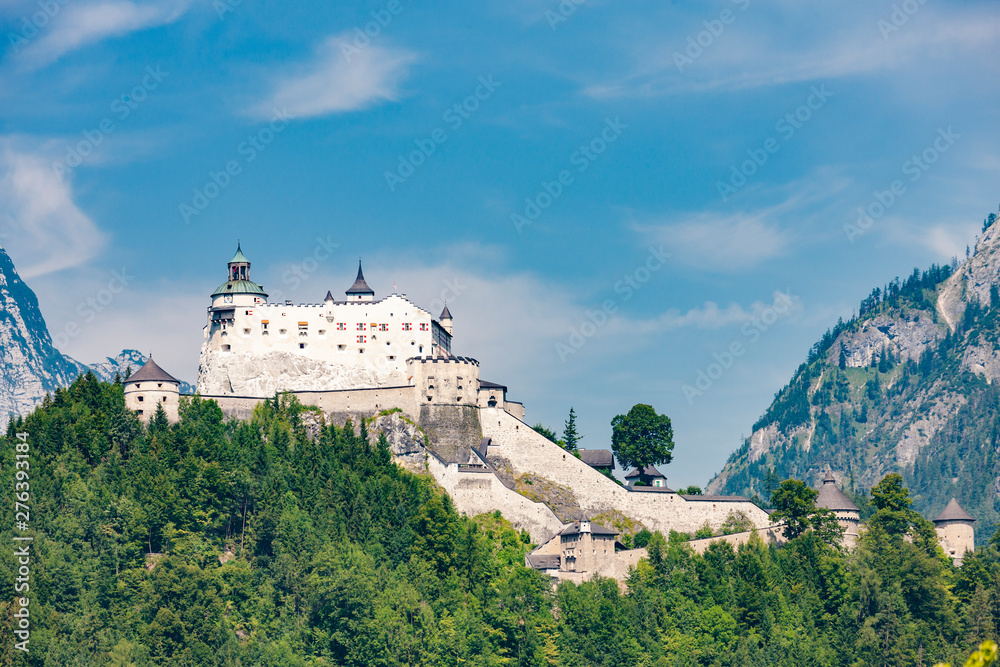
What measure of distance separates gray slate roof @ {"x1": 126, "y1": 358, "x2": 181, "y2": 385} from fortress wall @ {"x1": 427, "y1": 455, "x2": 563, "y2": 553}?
19.5 metres

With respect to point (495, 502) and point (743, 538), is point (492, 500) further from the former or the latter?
point (743, 538)

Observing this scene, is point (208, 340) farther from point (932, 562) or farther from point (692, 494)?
point (932, 562)

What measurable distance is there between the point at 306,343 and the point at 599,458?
22.3m

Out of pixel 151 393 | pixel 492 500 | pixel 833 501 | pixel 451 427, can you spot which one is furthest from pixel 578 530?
pixel 151 393

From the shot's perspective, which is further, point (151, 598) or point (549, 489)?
point (549, 489)

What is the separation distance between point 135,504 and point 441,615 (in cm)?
1900

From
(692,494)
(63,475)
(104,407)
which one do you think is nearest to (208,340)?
(104,407)

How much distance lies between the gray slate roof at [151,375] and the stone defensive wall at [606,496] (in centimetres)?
2187

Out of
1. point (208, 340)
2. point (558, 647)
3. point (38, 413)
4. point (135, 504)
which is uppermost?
point (208, 340)

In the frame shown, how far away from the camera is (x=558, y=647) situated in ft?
257

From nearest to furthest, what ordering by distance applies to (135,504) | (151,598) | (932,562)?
(151,598), (135,504), (932,562)

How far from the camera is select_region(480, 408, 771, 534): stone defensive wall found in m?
87.8

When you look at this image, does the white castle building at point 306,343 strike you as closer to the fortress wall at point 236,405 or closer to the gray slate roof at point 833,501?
the fortress wall at point 236,405

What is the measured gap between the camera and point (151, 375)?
295 ft
